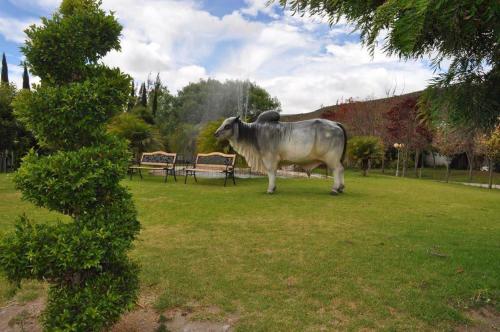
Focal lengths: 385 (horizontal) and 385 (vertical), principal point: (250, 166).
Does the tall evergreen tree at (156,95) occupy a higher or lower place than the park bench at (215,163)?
higher

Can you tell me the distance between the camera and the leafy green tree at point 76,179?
234 cm

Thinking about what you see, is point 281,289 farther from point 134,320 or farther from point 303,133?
point 303,133

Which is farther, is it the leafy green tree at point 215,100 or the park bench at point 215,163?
the leafy green tree at point 215,100

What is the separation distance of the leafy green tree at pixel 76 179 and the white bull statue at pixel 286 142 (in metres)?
7.31

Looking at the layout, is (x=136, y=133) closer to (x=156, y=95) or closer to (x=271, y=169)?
(x=271, y=169)

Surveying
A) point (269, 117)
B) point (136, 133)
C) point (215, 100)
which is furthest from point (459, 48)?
point (215, 100)

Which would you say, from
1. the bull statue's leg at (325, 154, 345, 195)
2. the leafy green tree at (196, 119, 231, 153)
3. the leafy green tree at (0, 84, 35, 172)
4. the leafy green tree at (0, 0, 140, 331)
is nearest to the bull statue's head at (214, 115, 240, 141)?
the bull statue's leg at (325, 154, 345, 195)

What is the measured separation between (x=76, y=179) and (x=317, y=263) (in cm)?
279

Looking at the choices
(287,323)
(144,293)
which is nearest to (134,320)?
(144,293)

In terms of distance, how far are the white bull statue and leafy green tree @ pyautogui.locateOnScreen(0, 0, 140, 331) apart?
24.0 ft

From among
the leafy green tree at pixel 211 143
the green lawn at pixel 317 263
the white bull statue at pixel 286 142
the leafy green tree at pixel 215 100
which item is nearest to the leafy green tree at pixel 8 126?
the leafy green tree at pixel 211 143

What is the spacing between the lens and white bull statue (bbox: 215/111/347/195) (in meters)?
9.82

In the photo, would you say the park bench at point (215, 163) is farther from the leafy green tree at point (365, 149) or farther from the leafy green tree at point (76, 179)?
the leafy green tree at point (76, 179)

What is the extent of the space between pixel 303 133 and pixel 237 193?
2284mm
